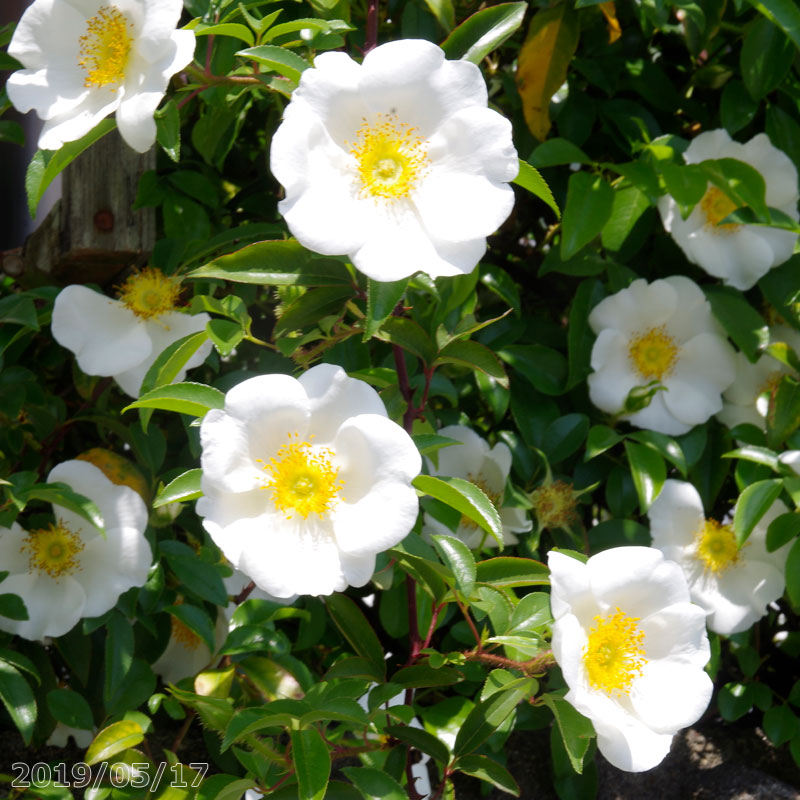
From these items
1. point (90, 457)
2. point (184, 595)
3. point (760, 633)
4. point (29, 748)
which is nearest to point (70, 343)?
point (90, 457)

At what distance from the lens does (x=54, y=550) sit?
1.28 meters

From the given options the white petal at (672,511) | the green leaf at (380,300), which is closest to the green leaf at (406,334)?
the green leaf at (380,300)

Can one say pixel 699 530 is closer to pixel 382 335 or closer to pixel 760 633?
pixel 760 633

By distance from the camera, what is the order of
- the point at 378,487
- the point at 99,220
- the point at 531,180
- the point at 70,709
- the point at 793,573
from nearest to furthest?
the point at 378,487 < the point at 531,180 < the point at 70,709 < the point at 793,573 < the point at 99,220

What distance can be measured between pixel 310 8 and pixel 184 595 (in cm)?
80

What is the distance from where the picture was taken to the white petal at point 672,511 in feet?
4.53

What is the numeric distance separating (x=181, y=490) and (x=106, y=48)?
19.5 inches

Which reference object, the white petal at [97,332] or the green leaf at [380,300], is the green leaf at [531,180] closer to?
the green leaf at [380,300]

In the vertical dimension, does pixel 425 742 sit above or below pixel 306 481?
below

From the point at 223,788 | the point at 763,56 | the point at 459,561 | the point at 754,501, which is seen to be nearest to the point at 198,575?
the point at 223,788

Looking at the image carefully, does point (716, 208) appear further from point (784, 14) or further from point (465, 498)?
point (465, 498)

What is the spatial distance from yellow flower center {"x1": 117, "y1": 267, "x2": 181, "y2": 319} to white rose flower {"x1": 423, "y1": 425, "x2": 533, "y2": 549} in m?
0.42

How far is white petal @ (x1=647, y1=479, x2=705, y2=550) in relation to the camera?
138 cm

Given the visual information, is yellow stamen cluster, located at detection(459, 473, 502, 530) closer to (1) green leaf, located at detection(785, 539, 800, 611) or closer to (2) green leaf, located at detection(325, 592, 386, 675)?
(2) green leaf, located at detection(325, 592, 386, 675)
